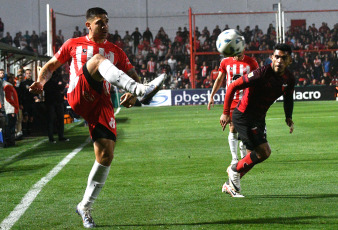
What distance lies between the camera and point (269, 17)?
3841 centimetres

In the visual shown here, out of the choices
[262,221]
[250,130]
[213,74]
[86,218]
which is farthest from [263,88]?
[213,74]

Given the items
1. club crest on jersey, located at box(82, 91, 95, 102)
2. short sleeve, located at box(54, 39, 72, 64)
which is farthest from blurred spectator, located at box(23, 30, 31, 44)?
club crest on jersey, located at box(82, 91, 95, 102)

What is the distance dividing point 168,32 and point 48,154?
25.1 meters

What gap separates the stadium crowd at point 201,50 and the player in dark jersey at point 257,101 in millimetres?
28666

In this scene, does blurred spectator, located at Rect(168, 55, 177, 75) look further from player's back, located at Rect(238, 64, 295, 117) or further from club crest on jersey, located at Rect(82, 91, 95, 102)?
club crest on jersey, located at Rect(82, 91, 95, 102)

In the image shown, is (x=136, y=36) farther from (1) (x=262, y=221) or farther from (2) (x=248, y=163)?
(1) (x=262, y=221)

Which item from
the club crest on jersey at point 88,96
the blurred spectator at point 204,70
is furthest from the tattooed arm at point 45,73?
the blurred spectator at point 204,70

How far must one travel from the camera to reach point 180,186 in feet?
28.6

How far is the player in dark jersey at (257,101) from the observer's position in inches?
289

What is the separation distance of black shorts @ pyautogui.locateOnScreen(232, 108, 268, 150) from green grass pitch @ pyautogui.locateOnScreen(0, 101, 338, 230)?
A: 676mm

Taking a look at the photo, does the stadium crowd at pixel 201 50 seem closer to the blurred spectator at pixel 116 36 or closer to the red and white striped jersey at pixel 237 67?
the blurred spectator at pixel 116 36

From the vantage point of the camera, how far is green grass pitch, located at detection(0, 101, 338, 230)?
6.45 metres

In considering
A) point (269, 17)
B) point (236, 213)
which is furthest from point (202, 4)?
point (236, 213)

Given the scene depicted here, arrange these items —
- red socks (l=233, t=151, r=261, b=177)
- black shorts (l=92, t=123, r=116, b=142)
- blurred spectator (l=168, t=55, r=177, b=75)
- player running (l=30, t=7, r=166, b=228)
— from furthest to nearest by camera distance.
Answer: blurred spectator (l=168, t=55, r=177, b=75) → red socks (l=233, t=151, r=261, b=177) → black shorts (l=92, t=123, r=116, b=142) → player running (l=30, t=7, r=166, b=228)
